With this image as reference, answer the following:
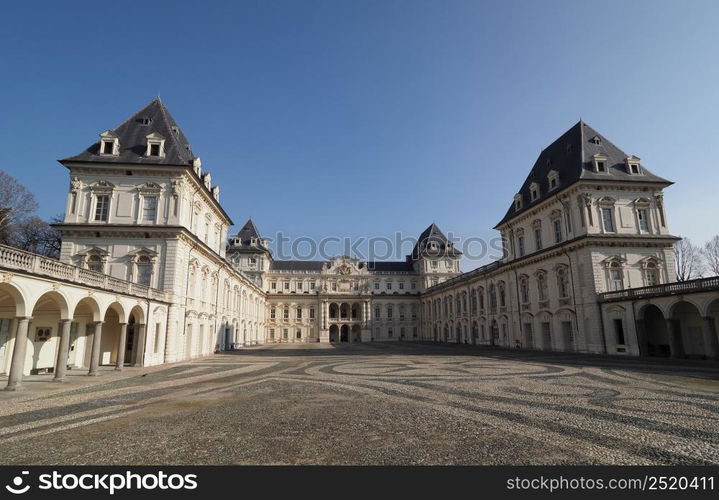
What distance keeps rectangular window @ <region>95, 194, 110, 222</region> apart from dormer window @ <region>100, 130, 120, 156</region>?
3.64 meters

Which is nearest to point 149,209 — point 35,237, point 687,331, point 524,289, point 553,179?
point 35,237

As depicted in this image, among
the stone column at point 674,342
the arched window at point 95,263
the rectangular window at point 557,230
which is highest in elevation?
the rectangular window at point 557,230

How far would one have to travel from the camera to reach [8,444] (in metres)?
7.79

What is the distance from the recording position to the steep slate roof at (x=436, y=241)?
81562mm

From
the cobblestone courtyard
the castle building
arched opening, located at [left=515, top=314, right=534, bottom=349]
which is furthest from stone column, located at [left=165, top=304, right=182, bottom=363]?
the castle building

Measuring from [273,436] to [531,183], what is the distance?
43.0 meters

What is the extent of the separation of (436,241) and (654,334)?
5200 centimetres

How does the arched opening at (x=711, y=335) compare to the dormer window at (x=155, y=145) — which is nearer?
the arched opening at (x=711, y=335)

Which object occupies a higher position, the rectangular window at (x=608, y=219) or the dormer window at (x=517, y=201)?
the dormer window at (x=517, y=201)

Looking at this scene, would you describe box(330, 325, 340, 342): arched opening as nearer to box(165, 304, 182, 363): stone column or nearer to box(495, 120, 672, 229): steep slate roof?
box(495, 120, 672, 229): steep slate roof

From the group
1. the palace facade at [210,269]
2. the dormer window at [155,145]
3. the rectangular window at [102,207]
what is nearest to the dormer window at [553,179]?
the palace facade at [210,269]

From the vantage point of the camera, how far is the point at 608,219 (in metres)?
33.7

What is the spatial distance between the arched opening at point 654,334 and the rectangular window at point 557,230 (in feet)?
30.4

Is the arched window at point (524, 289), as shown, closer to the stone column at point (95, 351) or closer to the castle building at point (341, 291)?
the stone column at point (95, 351)
